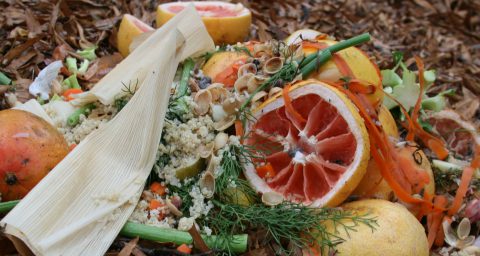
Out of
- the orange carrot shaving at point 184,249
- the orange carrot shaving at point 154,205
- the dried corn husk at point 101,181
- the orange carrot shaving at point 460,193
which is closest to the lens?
the dried corn husk at point 101,181

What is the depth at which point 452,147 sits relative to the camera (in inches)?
120

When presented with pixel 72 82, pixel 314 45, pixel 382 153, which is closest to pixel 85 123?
pixel 72 82

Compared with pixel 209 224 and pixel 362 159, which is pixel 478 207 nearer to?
pixel 362 159

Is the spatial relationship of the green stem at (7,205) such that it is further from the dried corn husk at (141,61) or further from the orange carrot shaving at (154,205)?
the dried corn husk at (141,61)

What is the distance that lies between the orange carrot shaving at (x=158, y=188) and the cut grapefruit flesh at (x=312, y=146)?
328 mm

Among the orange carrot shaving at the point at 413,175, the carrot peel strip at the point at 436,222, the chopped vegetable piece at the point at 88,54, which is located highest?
the chopped vegetable piece at the point at 88,54

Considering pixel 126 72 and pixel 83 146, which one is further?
pixel 126 72

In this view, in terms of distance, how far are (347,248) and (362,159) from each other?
357 millimetres

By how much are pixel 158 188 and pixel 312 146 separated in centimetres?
61

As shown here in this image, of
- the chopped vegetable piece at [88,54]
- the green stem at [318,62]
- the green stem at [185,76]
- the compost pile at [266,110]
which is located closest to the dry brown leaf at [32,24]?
the compost pile at [266,110]

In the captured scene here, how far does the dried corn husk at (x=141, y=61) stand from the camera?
94.5 inches

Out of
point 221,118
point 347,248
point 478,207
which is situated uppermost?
point 221,118

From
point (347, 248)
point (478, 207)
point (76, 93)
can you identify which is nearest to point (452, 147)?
point (478, 207)

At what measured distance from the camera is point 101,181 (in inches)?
81.6
